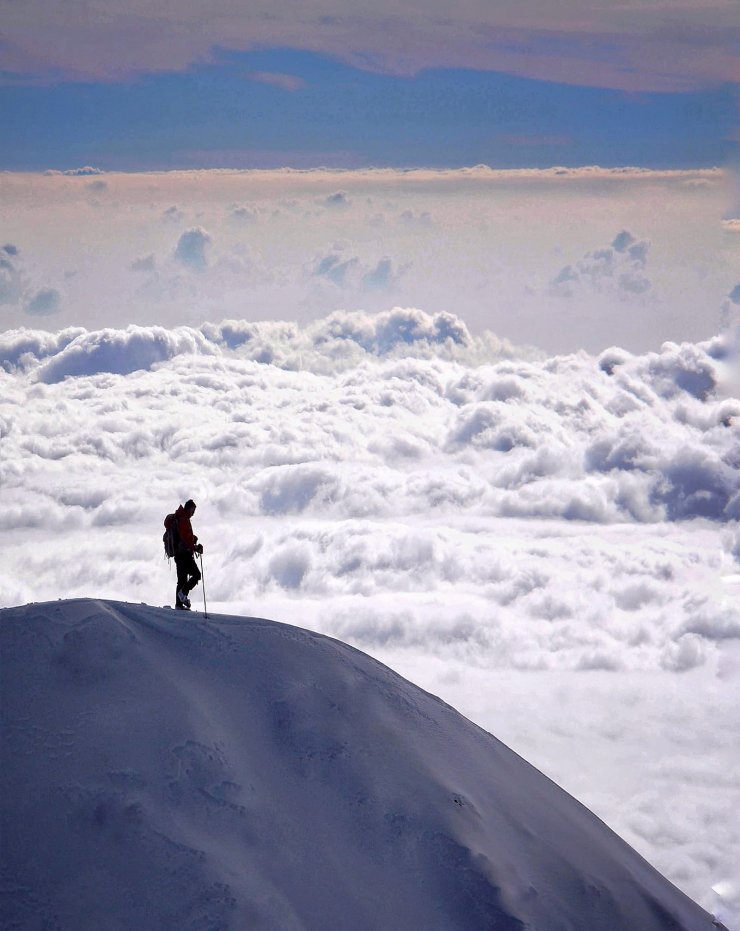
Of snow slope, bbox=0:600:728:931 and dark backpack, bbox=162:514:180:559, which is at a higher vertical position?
dark backpack, bbox=162:514:180:559

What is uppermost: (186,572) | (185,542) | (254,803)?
(185,542)

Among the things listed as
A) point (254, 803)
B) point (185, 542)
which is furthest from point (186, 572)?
point (254, 803)

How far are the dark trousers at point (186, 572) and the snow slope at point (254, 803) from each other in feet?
3.83

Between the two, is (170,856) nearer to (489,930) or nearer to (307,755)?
(307,755)

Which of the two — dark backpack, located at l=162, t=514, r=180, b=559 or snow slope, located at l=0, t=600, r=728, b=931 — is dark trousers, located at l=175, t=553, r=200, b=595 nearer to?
dark backpack, located at l=162, t=514, r=180, b=559

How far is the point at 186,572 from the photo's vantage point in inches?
1062

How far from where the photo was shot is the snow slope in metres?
18.8

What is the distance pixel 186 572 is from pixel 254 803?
815 centimetres

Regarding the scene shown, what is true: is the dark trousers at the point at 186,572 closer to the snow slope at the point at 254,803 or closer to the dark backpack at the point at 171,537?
the dark backpack at the point at 171,537

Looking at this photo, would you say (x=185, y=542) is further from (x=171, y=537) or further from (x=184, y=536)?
(x=171, y=537)

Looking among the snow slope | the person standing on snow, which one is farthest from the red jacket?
the snow slope

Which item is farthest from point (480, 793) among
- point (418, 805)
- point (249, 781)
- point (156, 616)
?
point (156, 616)

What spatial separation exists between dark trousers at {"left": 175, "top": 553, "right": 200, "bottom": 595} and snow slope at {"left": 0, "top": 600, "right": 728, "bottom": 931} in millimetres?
1168

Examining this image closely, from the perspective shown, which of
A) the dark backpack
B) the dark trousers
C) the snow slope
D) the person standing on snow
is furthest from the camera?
the dark trousers
